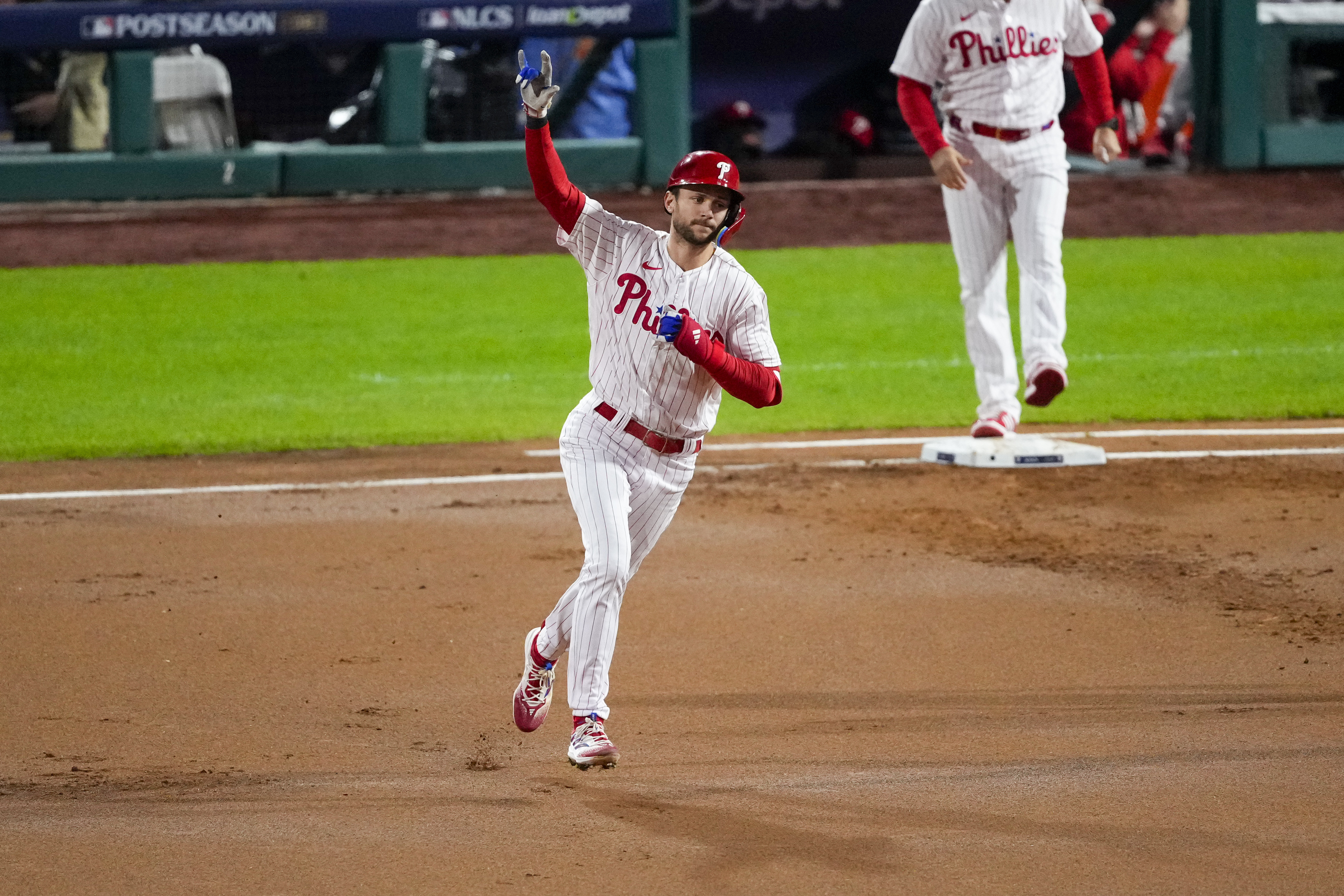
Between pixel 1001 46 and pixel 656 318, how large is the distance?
3.65m

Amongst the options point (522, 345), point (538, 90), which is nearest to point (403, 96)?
point (522, 345)

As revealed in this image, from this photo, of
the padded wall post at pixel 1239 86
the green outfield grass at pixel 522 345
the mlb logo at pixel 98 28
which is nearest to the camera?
the green outfield grass at pixel 522 345

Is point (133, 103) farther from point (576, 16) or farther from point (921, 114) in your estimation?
point (921, 114)

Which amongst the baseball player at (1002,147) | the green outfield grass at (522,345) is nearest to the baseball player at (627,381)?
the baseball player at (1002,147)

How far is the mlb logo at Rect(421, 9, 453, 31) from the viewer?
43.3 feet

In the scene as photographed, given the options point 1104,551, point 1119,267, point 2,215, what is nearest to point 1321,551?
point 1104,551

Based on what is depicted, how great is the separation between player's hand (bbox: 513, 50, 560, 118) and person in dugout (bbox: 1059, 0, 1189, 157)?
37.8 feet

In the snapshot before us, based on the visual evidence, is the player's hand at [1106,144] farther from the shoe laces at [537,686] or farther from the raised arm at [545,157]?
the shoe laces at [537,686]

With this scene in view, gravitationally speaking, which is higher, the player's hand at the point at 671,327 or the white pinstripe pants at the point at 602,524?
the player's hand at the point at 671,327

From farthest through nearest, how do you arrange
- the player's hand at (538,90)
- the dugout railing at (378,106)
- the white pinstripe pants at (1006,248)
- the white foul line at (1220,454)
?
the dugout railing at (378,106)
the white foul line at (1220,454)
the white pinstripe pants at (1006,248)
the player's hand at (538,90)


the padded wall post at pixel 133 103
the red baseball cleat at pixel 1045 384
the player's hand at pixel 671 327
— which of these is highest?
the padded wall post at pixel 133 103

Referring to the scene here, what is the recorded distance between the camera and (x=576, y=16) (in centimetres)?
1338

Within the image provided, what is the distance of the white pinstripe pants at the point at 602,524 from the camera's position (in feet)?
13.8

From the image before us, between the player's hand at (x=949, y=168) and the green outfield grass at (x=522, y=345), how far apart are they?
1897 mm
